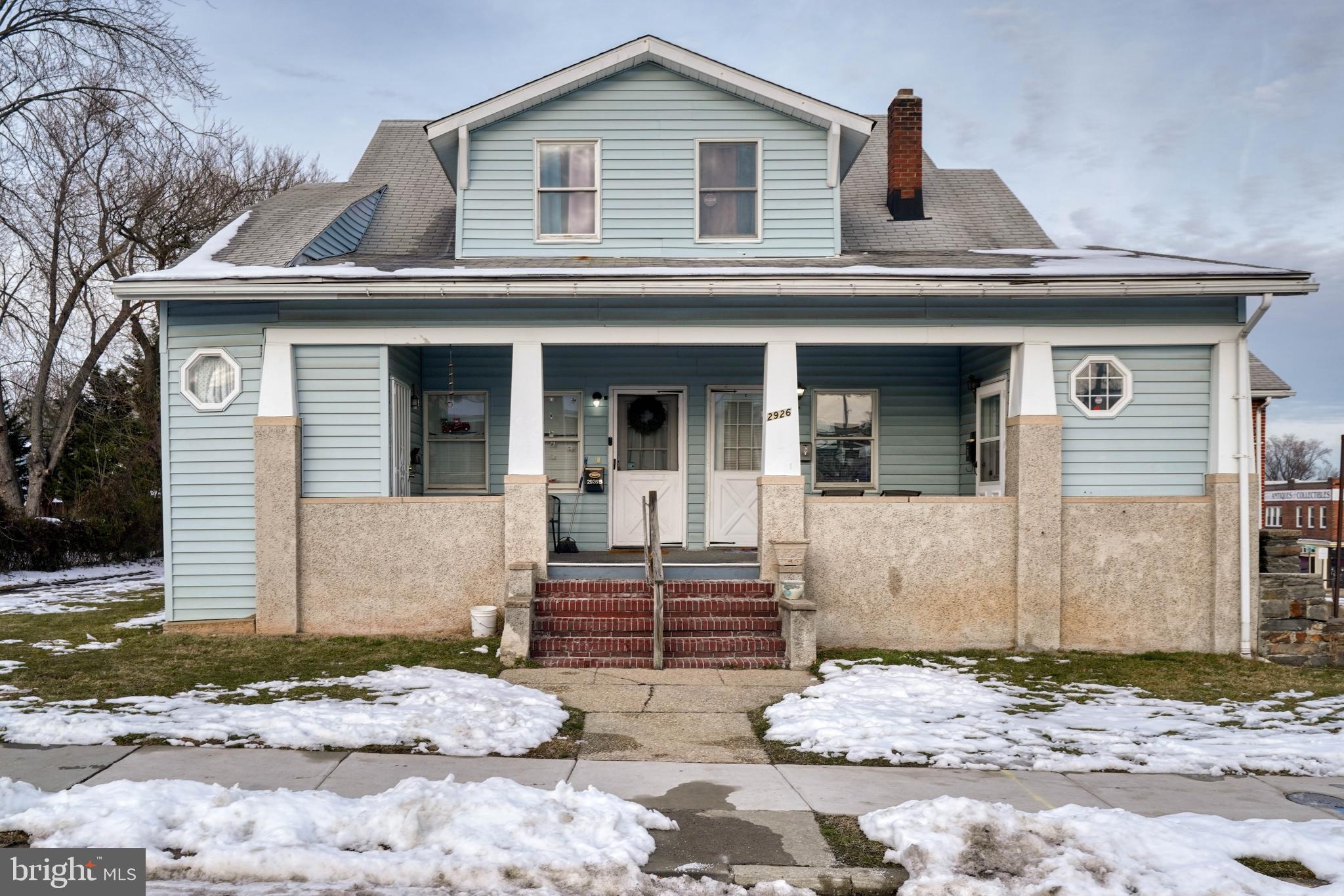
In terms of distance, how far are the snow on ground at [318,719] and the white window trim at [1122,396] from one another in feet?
21.6

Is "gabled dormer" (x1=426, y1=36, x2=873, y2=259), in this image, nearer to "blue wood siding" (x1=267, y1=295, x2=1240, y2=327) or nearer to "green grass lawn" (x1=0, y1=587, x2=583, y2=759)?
"blue wood siding" (x1=267, y1=295, x2=1240, y2=327)

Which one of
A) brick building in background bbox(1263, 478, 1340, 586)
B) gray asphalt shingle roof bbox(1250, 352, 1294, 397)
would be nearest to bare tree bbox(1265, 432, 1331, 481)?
brick building in background bbox(1263, 478, 1340, 586)

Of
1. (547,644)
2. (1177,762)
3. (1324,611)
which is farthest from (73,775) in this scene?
(1324,611)

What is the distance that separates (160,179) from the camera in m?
23.0

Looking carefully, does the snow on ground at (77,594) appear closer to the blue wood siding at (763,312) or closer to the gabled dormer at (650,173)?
the blue wood siding at (763,312)

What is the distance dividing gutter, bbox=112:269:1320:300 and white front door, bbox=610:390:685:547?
3.04m

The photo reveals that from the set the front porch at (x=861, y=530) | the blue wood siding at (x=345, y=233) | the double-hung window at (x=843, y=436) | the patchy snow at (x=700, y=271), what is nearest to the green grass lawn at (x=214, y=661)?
the front porch at (x=861, y=530)

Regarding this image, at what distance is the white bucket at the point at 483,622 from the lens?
31.7ft

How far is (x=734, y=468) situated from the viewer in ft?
40.7

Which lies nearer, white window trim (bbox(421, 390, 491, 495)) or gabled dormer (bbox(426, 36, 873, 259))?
gabled dormer (bbox(426, 36, 873, 259))

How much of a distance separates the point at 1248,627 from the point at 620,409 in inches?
307

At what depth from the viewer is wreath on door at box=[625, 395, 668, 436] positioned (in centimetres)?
1246

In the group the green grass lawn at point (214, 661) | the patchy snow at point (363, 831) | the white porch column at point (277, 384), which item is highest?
the white porch column at point (277, 384)

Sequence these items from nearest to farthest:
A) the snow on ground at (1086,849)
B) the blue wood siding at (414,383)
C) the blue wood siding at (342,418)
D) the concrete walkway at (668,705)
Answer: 1. the snow on ground at (1086,849)
2. the concrete walkway at (668,705)
3. the blue wood siding at (342,418)
4. the blue wood siding at (414,383)
